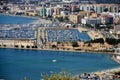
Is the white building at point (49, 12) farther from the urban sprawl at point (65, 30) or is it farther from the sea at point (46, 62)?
the sea at point (46, 62)

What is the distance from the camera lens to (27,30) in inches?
627

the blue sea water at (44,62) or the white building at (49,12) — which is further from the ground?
the blue sea water at (44,62)

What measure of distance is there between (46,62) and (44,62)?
4cm

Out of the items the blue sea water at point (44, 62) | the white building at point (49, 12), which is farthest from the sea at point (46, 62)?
the white building at point (49, 12)

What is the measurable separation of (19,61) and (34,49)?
2.00m

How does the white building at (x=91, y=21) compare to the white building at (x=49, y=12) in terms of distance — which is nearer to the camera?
the white building at (x=91, y=21)

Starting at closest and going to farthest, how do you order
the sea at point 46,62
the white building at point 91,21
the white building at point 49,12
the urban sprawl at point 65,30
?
the sea at point 46,62 < the urban sprawl at point 65,30 < the white building at point 91,21 < the white building at point 49,12

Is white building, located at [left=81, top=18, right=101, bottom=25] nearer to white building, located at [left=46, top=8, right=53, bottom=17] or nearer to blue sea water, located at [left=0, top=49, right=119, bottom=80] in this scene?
white building, located at [left=46, top=8, right=53, bottom=17]

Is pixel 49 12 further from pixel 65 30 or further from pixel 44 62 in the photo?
pixel 44 62

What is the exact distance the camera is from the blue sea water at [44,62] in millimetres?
8648

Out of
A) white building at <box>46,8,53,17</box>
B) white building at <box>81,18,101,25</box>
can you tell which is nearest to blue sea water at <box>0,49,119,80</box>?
white building at <box>81,18,101,25</box>

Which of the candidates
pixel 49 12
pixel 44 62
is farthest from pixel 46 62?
pixel 49 12

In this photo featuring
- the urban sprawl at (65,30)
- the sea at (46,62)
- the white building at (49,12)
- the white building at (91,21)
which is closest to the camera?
the sea at (46,62)

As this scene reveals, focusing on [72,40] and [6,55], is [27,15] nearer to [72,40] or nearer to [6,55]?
[72,40]
